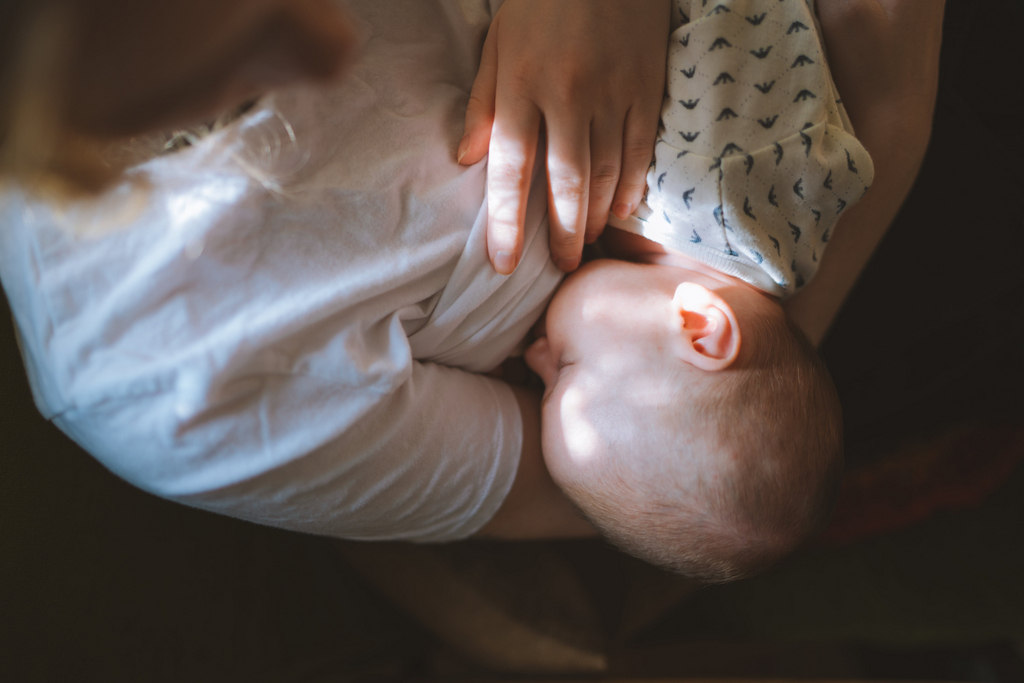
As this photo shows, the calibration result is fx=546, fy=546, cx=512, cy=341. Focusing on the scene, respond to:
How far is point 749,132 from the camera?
0.62m

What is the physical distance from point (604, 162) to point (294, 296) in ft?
1.24

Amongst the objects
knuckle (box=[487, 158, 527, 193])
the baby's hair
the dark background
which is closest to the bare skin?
knuckle (box=[487, 158, 527, 193])

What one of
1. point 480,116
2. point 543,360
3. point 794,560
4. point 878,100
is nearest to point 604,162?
point 480,116

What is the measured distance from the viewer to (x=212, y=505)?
604mm

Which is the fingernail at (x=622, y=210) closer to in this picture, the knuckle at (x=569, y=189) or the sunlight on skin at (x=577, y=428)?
the knuckle at (x=569, y=189)

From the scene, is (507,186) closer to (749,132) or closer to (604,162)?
(604,162)

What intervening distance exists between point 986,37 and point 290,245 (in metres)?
1.01

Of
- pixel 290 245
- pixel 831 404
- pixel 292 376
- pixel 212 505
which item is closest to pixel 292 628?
pixel 212 505

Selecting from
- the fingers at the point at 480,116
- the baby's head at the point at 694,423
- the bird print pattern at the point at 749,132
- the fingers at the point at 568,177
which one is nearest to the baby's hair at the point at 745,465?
the baby's head at the point at 694,423

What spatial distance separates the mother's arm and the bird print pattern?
95mm

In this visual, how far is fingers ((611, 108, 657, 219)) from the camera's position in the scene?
637 millimetres

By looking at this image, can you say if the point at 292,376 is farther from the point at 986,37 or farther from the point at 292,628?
the point at 986,37

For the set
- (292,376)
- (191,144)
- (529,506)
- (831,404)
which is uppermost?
(191,144)

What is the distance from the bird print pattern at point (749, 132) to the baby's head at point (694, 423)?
94 mm
